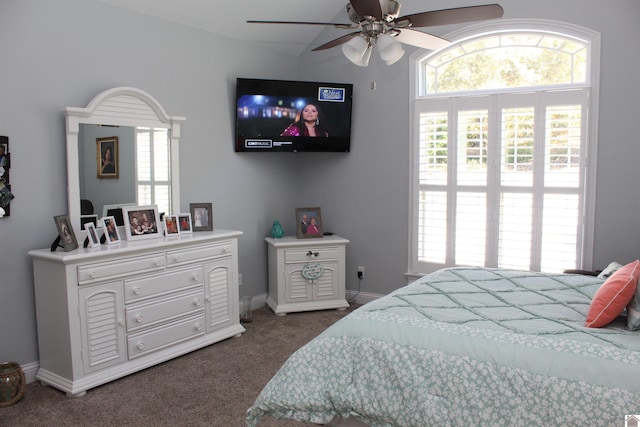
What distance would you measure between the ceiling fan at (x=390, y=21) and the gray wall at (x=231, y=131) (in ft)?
5.74

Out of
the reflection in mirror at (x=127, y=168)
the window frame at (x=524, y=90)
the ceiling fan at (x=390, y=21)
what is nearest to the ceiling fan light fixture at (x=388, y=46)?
the ceiling fan at (x=390, y=21)

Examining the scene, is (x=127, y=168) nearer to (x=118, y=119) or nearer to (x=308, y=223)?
(x=118, y=119)

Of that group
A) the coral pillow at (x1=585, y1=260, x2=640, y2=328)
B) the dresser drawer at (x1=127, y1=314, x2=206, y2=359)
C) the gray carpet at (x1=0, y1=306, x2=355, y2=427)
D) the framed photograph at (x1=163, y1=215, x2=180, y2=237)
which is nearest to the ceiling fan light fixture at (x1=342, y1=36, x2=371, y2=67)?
the coral pillow at (x1=585, y1=260, x2=640, y2=328)

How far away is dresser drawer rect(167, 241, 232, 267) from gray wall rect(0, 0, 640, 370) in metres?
0.53

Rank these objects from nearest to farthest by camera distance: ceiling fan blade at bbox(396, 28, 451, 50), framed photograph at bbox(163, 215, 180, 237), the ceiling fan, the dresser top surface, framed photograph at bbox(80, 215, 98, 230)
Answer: the ceiling fan < ceiling fan blade at bbox(396, 28, 451, 50) < the dresser top surface < framed photograph at bbox(80, 215, 98, 230) < framed photograph at bbox(163, 215, 180, 237)

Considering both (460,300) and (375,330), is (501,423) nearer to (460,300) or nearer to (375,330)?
(375,330)

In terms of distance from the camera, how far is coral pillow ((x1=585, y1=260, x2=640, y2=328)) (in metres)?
2.21

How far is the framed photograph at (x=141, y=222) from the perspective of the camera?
11.9ft

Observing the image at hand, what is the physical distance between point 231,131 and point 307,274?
1.50 meters

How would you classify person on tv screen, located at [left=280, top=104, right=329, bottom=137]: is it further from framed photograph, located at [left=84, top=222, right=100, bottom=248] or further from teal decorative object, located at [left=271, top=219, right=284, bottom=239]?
framed photograph, located at [left=84, top=222, right=100, bottom=248]

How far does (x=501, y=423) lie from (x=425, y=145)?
310 cm

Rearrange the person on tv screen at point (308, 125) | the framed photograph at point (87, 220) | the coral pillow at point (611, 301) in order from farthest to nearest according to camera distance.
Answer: the person on tv screen at point (308, 125)
the framed photograph at point (87, 220)
the coral pillow at point (611, 301)

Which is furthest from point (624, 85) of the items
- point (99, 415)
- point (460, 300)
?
point (99, 415)

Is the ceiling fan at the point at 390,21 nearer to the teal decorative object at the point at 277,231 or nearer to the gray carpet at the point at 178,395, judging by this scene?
the gray carpet at the point at 178,395
